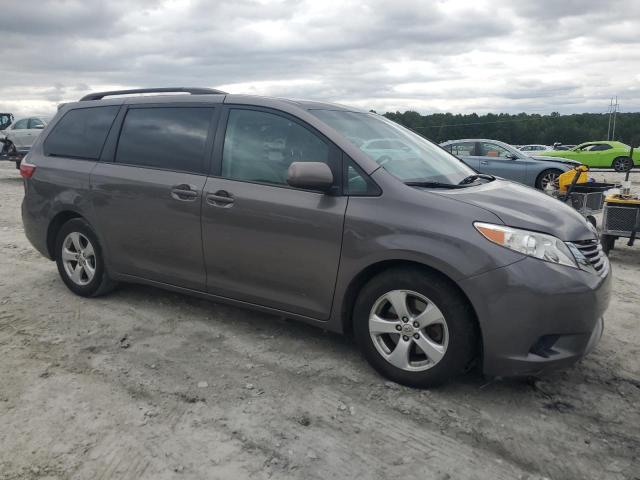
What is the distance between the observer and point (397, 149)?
399 centimetres

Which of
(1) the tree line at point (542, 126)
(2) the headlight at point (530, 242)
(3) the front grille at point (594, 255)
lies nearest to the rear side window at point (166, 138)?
(2) the headlight at point (530, 242)

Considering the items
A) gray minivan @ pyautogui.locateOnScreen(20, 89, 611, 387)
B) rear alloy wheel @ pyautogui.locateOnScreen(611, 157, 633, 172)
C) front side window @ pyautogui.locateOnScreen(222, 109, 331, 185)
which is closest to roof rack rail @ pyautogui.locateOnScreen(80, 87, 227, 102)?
gray minivan @ pyautogui.locateOnScreen(20, 89, 611, 387)

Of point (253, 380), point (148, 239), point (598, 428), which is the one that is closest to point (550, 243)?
point (598, 428)

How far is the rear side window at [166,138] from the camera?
418cm

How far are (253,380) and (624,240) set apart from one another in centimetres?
724

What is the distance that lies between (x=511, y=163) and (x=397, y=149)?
35.4 feet

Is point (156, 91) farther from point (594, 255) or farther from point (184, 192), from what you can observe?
point (594, 255)

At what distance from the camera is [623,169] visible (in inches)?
959

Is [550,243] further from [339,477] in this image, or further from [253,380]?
[253,380]

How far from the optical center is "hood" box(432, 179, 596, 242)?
3.17 meters

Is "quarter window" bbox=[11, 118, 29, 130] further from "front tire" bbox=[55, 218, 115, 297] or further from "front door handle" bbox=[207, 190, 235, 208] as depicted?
"front door handle" bbox=[207, 190, 235, 208]

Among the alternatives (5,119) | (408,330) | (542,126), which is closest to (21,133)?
(5,119)

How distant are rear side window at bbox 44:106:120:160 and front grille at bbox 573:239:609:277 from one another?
148 inches

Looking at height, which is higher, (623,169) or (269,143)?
(623,169)
